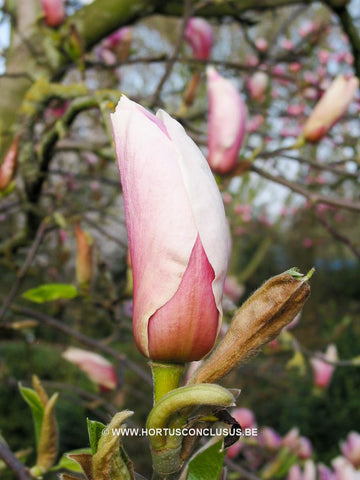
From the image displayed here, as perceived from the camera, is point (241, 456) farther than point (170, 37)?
No

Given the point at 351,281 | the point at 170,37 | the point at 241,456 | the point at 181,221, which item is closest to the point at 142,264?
the point at 181,221

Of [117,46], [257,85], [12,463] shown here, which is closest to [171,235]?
[12,463]

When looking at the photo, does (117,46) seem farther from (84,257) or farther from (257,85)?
(84,257)

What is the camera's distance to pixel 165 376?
0.33 meters

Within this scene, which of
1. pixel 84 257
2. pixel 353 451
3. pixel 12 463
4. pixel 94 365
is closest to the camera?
pixel 12 463

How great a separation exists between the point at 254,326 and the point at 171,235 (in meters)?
0.08

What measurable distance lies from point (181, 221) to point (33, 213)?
2.54 feet

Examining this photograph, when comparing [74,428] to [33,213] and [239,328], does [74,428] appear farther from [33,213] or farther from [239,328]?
[239,328]

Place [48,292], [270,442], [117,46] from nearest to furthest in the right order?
[48,292]
[117,46]
[270,442]

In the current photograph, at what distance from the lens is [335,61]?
341 centimetres

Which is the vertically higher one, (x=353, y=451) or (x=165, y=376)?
(x=165, y=376)

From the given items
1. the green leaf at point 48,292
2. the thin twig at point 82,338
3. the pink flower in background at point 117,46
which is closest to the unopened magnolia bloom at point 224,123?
the green leaf at point 48,292

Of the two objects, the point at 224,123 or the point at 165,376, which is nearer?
the point at 165,376

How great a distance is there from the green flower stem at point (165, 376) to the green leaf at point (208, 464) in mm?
49
